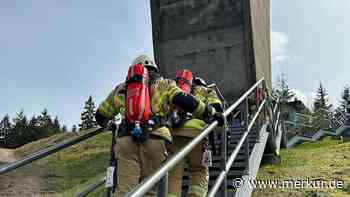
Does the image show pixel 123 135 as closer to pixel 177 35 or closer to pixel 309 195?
pixel 309 195

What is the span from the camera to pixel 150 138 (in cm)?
236

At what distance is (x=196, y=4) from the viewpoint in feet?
33.4

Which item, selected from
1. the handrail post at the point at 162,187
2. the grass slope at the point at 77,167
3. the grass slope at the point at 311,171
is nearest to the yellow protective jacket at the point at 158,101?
the handrail post at the point at 162,187

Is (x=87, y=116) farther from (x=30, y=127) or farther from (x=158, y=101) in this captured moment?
(x=158, y=101)

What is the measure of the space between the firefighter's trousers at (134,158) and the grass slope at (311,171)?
132 inches

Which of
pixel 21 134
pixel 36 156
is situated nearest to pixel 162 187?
pixel 36 156

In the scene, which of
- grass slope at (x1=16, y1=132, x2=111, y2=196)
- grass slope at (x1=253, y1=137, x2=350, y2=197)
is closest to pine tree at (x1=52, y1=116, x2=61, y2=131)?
grass slope at (x1=16, y1=132, x2=111, y2=196)

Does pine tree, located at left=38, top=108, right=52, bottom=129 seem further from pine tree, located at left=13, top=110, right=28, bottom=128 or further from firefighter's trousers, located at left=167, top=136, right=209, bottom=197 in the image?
firefighter's trousers, located at left=167, top=136, right=209, bottom=197

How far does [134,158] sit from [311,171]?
4.67 m

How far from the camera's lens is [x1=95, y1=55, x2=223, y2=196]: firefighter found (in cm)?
236

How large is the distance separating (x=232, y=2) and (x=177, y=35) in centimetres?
195

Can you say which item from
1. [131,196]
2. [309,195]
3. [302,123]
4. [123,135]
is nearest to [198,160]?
[123,135]

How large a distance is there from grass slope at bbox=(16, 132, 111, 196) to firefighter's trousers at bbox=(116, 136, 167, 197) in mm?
5295

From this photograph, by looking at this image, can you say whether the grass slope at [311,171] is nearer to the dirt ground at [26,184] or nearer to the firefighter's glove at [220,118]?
the firefighter's glove at [220,118]
